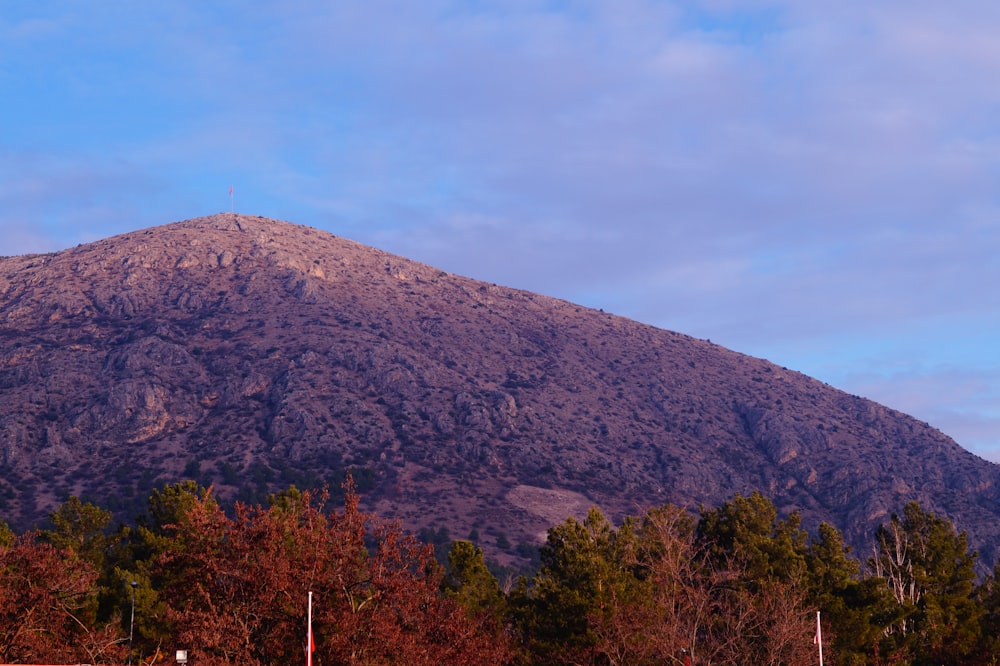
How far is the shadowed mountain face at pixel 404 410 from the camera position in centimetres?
12094

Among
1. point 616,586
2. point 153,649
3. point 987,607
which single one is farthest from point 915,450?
point 153,649

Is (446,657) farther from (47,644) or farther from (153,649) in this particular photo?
(153,649)

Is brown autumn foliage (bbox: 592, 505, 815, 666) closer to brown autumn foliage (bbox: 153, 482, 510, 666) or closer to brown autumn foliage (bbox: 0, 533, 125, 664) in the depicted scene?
brown autumn foliage (bbox: 153, 482, 510, 666)

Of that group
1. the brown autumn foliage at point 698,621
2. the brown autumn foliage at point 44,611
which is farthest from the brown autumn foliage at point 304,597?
the brown autumn foliage at point 698,621

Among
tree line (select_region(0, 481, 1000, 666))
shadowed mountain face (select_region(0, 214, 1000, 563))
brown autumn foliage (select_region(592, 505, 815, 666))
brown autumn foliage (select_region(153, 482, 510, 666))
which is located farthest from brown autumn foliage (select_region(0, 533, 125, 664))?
shadowed mountain face (select_region(0, 214, 1000, 563))

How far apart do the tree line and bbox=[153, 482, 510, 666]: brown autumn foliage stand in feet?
0.23

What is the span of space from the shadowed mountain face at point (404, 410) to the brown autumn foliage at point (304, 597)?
6961cm

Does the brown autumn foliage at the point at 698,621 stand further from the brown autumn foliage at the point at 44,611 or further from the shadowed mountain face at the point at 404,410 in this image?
the shadowed mountain face at the point at 404,410

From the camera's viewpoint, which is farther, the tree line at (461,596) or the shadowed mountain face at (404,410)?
the shadowed mountain face at (404,410)

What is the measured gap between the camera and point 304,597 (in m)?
37.2

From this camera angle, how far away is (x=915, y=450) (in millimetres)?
149375

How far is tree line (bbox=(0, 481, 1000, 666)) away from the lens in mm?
37219

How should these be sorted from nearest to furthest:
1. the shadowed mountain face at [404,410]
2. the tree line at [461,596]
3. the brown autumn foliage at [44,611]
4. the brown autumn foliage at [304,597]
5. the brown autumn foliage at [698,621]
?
the brown autumn foliage at [304,597], the tree line at [461,596], the brown autumn foliage at [44,611], the brown autumn foliage at [698,621], the shadowed mountain face at [404,410]

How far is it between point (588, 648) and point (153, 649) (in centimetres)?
1899
